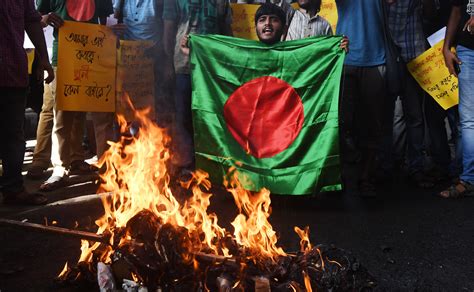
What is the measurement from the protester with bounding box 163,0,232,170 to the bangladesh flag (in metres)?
0.60

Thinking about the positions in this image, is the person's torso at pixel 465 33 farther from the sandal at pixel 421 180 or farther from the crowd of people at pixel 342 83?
the sandal at pixel 421 180

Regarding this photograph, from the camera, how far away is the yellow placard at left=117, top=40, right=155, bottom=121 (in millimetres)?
5820

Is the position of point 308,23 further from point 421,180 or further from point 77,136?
point 77,136

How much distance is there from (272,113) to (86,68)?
95.7 inches

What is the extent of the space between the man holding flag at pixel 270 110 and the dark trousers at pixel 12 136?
5.33ft

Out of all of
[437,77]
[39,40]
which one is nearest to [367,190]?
[437,77]

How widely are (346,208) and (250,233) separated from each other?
79.1 inches

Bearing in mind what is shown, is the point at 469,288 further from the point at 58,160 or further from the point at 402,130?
the point at 58,160

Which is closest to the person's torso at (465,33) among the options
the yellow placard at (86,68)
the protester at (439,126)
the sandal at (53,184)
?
the protester at (439,126)

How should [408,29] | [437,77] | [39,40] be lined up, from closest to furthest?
[39,40] → [437,77] → [408,29]

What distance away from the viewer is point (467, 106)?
4.64m

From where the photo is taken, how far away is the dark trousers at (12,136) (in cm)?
413

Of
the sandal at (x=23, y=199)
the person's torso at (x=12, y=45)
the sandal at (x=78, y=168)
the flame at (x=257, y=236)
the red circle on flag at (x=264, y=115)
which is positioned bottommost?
the sandal at (x=78, y=168)

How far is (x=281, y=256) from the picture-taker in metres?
2.36
